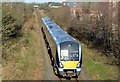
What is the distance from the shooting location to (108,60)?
1411cm

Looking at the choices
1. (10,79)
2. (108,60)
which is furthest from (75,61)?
(108,60)

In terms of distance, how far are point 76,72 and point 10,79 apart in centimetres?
452

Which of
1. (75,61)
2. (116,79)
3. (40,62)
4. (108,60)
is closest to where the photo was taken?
(75,61)

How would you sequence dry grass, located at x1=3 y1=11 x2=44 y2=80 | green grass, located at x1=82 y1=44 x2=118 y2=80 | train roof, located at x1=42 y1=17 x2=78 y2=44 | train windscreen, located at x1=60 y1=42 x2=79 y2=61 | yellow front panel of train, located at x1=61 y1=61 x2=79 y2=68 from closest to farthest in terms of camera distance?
yellow front panel of train, located at x1=61 y1=61 x2=79 y2=68 → train windscreen, located at x1=60 y1=42 x2=79 y2=61 → dry grass, located at x1=3 y1=11 x2=44 y2=80 → train roof, located at x1=42 y1=17 x2=78 y2=44 → green grass, located at x1=82 y1=44 x2=118 y2=80

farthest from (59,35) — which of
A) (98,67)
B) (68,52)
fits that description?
(98,67)

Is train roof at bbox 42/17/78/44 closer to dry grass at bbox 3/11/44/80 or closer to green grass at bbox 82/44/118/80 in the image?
dry grass at bbox 3/11/44/80

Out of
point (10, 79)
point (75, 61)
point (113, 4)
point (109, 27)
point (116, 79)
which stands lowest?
point (116, 79)

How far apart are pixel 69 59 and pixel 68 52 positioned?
48 cm

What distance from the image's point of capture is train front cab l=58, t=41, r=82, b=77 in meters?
9.38

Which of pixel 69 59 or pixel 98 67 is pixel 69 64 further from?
pixel 98 67

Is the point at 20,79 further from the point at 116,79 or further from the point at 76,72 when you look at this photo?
the point at 116,79

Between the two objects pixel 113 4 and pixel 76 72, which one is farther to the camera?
pixel 113 4

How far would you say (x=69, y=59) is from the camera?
9484 mm

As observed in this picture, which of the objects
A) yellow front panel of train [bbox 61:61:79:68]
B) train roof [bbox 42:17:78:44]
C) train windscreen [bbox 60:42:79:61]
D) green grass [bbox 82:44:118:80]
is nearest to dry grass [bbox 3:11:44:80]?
yellow front panel of train [bbox 61:61:79:68]
